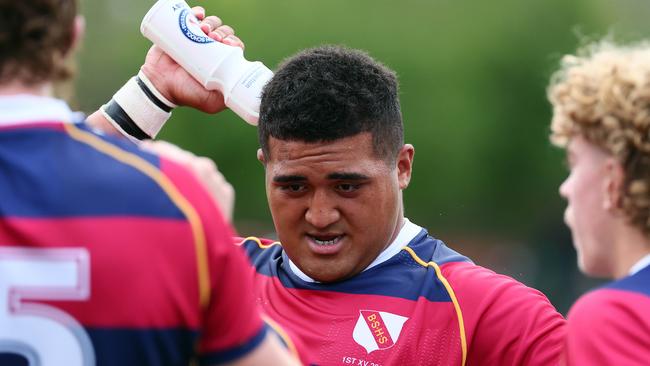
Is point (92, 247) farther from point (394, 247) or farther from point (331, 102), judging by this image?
point (394, 247)

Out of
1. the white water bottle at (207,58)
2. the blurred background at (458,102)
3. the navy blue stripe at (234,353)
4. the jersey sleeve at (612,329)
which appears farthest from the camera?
the blurred background at (458,102)

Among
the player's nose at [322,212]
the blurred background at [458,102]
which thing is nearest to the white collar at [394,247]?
the player's nose at [322,212]

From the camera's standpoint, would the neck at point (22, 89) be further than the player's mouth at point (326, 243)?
No

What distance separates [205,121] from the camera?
17.0 m

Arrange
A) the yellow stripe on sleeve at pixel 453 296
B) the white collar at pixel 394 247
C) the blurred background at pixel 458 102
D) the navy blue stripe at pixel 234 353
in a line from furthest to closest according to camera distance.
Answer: the blurred background at pixel 458 102 → the white collar at pixel 394 247 → the yellow stripe on sleeve at pixel 453 296 → the navy blue stripe at pixel 234 353

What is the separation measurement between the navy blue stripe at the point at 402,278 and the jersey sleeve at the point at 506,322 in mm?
100

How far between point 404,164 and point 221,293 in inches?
71.4

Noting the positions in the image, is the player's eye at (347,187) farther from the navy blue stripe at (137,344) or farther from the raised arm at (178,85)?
the navy blue stripe at (137,344)

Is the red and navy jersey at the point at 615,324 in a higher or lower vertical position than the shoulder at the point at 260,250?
lower

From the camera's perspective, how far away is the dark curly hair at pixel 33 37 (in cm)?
203

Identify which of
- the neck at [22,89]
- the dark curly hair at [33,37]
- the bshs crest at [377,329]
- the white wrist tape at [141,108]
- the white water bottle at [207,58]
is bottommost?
the bshs crest at [377,329]

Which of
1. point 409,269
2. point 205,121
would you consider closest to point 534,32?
point 205,121

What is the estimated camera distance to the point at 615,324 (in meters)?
2.43

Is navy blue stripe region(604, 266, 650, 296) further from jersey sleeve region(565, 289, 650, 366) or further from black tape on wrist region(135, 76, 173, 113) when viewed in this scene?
black tape on wrist region(135, 76, 173, 113)
